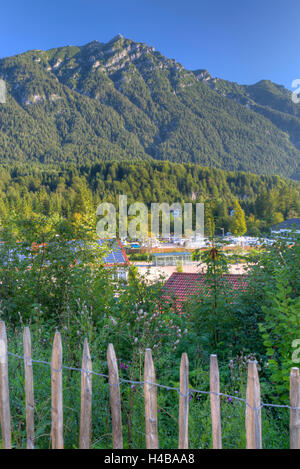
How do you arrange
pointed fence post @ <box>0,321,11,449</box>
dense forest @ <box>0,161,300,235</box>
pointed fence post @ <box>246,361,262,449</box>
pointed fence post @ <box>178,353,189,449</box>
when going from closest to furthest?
pointed fence post @ <box>246,361,262,449</box>
pointed fence post @ <box>178,353,189,449</box>
pointed fence post @ <box>0,321,11,449</box>
dense forest @ <box>0,161,300,235</box>

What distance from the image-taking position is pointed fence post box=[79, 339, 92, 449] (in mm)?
1893

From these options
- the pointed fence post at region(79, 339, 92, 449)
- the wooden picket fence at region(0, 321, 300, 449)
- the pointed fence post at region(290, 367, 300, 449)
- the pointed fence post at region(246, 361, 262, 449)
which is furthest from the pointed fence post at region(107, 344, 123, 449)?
the pointed fence post at region(290, 367, 300, 449)

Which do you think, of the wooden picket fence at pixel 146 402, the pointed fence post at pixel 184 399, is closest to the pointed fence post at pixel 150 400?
the wooden picket fence at pixel 146 402

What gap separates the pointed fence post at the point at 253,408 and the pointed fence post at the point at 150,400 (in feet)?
1.62

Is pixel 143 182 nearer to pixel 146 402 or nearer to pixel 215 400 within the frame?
pixel 146 402

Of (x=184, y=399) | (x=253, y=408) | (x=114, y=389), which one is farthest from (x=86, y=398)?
(x=253, y=408)

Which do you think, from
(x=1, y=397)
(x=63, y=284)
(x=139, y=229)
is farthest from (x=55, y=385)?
(x=139, y=229)

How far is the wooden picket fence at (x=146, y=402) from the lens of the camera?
164 centimetres

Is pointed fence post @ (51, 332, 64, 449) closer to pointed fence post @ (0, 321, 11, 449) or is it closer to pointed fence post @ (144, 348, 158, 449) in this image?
pointed fence post @ (0, 321, 11, 449)

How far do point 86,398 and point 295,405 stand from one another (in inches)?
44.0

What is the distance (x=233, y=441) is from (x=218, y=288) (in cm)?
167

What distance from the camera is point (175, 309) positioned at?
4613 millimetres

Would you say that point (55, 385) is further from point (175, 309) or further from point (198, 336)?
point (175, 309)

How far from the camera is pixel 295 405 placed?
163cm
